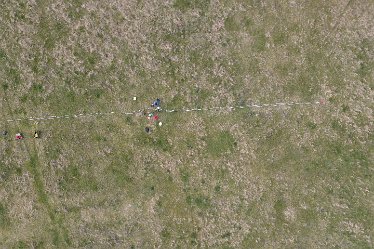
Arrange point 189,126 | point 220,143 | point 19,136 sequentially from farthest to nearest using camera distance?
point 19,136 < point 189,126 < point 220,143

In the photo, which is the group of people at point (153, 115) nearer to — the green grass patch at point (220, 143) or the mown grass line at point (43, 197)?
the green grass patch at point (220, 143)

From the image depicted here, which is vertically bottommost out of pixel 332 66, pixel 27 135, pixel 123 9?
pixel 27 135

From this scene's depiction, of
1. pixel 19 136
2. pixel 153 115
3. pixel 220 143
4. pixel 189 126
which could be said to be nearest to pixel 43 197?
pixel 19 136

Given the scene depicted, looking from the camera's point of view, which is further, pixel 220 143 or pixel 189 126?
pixel 189 126

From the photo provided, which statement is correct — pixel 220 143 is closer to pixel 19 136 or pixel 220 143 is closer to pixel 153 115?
pixel 153 115

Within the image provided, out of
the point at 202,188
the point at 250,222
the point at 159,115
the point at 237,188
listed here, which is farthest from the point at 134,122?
the point at 250,222

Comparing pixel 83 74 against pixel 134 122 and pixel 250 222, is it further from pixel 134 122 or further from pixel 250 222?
pixel 250 222

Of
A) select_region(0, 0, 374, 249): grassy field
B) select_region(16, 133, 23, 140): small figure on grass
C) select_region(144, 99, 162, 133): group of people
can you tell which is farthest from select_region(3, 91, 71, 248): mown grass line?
select_region(144, 99, 162, 133): group of people

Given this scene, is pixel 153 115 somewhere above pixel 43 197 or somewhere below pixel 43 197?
above

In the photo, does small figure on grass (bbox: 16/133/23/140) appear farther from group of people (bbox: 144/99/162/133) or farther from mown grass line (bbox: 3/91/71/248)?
group of people (bbox: 144/99/162/133)
